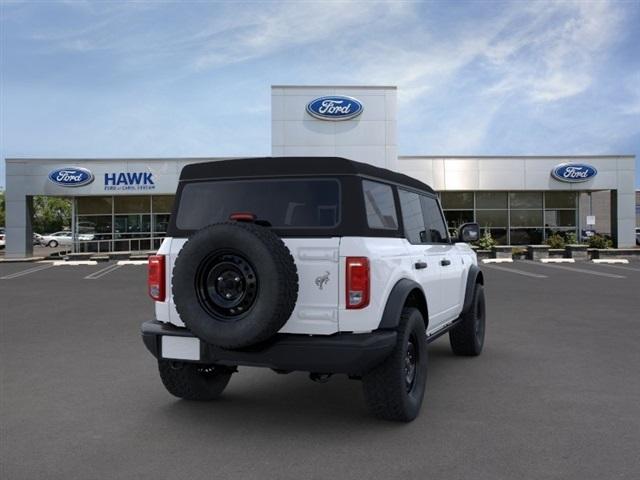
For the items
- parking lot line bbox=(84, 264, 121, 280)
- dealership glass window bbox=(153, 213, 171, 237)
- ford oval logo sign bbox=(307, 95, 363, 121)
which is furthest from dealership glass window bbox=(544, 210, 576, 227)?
parking lot line bbox=(84, 264, 121, 280)

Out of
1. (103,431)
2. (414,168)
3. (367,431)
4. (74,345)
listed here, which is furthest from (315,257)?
(414,168)

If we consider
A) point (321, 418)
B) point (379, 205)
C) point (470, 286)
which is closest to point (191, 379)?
point (321, 418)

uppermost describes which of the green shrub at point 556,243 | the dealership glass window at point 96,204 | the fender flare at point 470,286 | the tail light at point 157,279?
the dealership glass window at point 96,204

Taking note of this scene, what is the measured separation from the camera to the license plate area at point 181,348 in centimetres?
427

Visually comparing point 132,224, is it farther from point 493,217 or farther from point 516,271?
point 516,271

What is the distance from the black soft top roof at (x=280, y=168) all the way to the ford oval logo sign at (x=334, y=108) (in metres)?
23.1

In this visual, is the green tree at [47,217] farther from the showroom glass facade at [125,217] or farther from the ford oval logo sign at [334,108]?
the ford oval logo sign at [334,108]

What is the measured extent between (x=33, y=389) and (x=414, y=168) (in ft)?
81.6

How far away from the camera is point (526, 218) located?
103 feet

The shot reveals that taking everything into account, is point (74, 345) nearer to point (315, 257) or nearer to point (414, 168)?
point (315, 257)

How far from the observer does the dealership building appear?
27.5m

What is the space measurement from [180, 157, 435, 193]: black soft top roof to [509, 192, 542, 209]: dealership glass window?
2818 centimetres

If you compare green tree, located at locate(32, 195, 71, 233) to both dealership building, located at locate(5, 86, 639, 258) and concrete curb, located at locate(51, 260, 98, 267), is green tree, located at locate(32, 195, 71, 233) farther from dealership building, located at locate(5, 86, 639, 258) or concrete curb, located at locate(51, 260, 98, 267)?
concrete curb, located at locate(51, 260, 98, 267)

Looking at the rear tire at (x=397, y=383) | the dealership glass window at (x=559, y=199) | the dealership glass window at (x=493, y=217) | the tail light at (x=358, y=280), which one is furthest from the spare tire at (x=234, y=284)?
the dealership glass window at (x=559, y=199)
